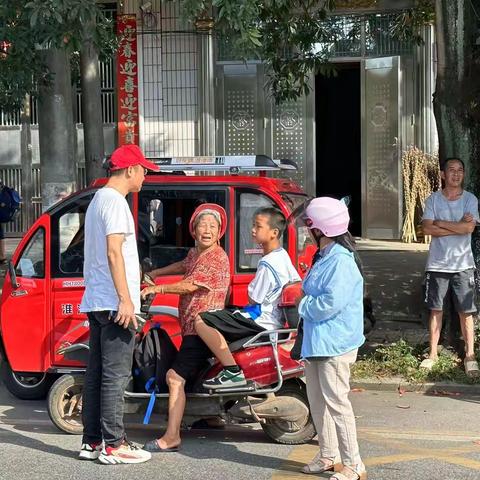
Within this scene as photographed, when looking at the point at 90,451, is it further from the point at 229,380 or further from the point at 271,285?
the point at 271,285

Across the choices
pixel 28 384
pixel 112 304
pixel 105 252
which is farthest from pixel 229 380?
pixel 28 384

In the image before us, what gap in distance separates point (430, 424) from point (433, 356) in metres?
1.40

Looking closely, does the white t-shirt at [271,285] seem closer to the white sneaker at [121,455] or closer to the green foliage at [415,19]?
the white sneaker at [121,455]

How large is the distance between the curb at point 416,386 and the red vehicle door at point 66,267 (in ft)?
8.53

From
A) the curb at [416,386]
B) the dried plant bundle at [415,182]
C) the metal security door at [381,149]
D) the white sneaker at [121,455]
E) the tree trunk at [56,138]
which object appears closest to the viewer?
the white sneaker at [121,455]

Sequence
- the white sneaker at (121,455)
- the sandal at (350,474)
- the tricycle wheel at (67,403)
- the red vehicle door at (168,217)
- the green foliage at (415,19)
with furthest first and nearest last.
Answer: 1. the green foliage at (415,19)
2. the red vehicle door at (168,217)
3. the tricycle wheel at (67,403)
4. the white sneaker at (121,455)
5. the sandal at (350,474)

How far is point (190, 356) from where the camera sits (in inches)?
228

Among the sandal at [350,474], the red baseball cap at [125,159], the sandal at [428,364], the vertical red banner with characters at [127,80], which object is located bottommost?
the sandal at [350,474]

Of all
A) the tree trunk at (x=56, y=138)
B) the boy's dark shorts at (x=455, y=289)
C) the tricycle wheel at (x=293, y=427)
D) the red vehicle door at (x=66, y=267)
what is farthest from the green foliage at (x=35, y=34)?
the boy's dark shorts at (x=455, y=289)

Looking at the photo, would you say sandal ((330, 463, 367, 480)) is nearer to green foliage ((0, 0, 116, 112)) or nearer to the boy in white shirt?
the boy in white shirt

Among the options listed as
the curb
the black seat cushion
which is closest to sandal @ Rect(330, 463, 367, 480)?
the black seat cushion

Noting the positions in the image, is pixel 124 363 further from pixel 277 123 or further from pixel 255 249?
pixel 277 123

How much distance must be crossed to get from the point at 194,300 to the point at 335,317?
1234mm

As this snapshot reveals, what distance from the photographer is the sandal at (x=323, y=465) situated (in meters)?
5.21
